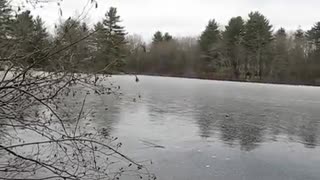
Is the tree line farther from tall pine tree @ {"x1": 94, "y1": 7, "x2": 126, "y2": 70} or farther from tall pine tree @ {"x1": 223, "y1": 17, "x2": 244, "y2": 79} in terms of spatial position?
tall pine tree @ {"x1": 94, "y1": 7, "x2": 126, "y2": 70}

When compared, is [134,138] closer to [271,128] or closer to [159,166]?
[159,166]

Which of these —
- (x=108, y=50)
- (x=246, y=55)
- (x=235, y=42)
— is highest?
(x=235, y=42)

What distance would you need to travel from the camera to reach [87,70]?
288cm

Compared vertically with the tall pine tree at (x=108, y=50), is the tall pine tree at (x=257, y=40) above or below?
above

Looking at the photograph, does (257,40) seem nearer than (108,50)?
No

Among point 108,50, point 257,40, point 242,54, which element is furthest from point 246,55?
point 108,50

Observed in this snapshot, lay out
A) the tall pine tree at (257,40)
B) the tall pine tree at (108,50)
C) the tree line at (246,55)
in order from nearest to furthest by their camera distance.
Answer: the tall pine tree at (108,50) < the tree line at (246,55) < the tall pine tree at (257,40)

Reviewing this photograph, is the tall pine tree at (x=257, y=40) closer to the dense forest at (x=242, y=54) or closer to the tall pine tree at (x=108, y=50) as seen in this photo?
the dense forest at (x=242, y=54)

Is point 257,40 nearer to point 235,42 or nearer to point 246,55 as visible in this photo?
point 246,55

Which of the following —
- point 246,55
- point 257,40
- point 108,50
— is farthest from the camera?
point 246,55

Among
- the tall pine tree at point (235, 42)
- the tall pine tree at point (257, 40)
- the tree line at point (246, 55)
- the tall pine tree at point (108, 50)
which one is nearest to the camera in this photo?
the tall pine tree at point (108, 50)

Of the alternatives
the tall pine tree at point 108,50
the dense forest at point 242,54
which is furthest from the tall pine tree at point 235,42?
the tall pine tree at point 108,50

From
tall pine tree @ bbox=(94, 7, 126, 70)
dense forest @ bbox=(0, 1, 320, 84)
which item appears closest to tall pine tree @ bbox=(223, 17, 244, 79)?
dense forest @ bbox=(0, 1, 320, 84)

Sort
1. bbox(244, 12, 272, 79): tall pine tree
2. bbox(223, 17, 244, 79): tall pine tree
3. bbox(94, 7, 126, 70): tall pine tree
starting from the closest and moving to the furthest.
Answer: bbox(94, 7, 126, 70): tall pine tree, bbox(244, 12, 272, 79): tall pine tree, bbox(223, 17, 244, 79): tall pine tree
